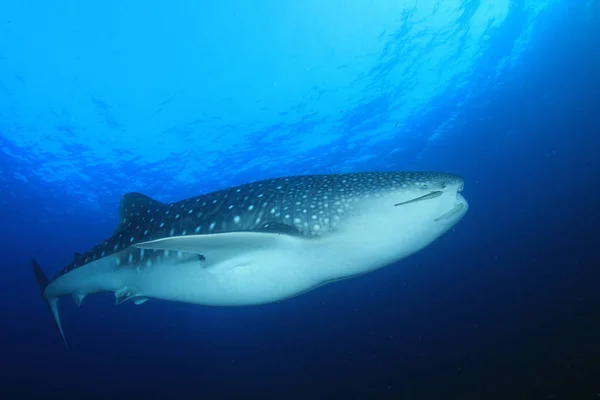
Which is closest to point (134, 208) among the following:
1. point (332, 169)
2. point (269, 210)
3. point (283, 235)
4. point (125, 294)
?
point (125, 294)

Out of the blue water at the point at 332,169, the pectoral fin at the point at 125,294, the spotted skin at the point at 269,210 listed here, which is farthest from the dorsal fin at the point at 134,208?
the blue water at the point at 332,169

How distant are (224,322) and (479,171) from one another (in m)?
27.7

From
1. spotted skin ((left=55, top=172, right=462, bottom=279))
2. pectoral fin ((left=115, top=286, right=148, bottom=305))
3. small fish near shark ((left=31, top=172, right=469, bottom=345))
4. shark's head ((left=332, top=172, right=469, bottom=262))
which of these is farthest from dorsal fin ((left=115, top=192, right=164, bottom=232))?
shark's head ((left=332, top=172, right=469, bottom=262))

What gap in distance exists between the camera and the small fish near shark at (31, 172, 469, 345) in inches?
142

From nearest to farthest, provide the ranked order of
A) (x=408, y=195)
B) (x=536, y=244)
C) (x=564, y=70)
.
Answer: (x=408, y=195) < (x=564, y=70) < (x=536, y=244)

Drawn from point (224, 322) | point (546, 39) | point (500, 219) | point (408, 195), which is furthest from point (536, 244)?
point (408, 195)

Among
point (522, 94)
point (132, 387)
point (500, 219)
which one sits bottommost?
point (132, 387)

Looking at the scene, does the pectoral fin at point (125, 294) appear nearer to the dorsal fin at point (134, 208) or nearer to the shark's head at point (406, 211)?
the dorsal fin at point (134, 208)

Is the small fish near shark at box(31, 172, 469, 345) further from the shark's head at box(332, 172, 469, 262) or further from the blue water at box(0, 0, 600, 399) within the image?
the blue water at box(0, 0, 600, 399)

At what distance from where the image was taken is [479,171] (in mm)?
31203

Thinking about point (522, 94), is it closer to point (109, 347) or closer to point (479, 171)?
point (479, 171)

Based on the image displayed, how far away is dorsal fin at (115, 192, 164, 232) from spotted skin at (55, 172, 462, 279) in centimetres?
18

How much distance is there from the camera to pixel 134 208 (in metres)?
5.70

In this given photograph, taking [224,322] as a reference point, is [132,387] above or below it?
below
